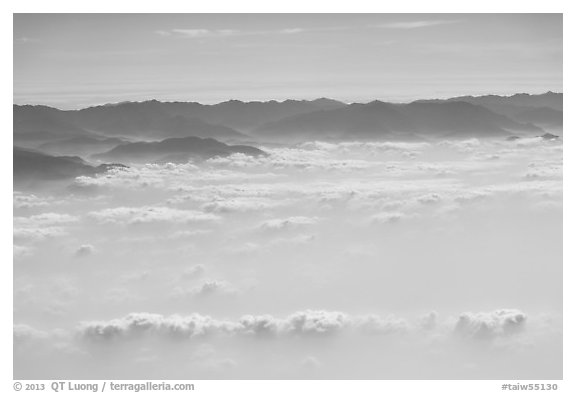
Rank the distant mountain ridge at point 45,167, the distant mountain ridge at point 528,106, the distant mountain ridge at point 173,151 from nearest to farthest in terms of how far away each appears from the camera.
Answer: the distant mountain ridge at point 45,167, the distant mountain ridge at point 173,151, the distant mountain ridge at point 528,106

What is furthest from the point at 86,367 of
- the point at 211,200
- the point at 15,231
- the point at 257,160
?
the point at 257,160

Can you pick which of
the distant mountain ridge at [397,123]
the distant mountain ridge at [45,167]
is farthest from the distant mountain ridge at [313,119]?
the distant mountain ridge at [45,167]

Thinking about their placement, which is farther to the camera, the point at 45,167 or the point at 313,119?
the point at 313,119

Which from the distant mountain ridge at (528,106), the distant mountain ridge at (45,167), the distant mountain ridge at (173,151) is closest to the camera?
the distant mountain ridge at (45,167)

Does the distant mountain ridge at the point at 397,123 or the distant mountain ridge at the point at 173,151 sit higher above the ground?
the distant mountain ridge at the point at 397,123

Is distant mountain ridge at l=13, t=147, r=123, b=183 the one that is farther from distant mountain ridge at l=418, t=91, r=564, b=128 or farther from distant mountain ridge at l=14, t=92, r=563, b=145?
distant mountain ridge at l=418, t=91, r=564, b=128

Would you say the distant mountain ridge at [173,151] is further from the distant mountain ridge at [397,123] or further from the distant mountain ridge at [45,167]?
the distant mountain ridge at [397,123]

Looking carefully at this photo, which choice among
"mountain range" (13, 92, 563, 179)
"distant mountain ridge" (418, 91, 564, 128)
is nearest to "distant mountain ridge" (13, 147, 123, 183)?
"mountain range" (13, 92, 563, 179)

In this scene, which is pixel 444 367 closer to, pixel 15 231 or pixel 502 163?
pixel 502 163

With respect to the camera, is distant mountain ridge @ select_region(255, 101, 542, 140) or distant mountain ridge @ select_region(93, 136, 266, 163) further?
distant mountain ridge @ select_region(255, 101, 542, 140)

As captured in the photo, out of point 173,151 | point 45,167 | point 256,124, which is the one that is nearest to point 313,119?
point 256,124

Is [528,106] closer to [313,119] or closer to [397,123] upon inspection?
[397,123]
